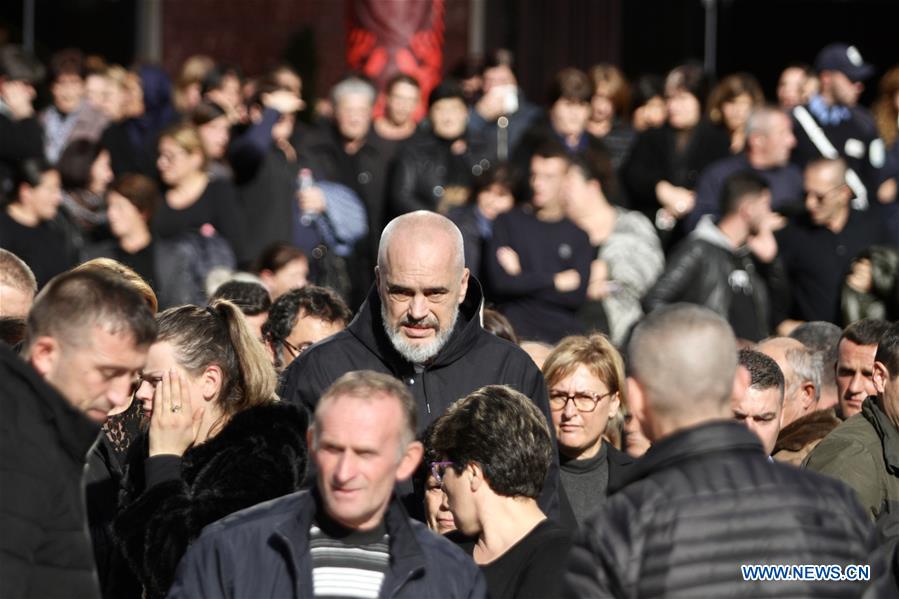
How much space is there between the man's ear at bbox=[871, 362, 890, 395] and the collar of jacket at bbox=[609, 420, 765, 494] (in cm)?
228

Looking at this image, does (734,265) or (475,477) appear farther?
(734,265)

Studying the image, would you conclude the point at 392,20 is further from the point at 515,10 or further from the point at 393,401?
the point at 393,401

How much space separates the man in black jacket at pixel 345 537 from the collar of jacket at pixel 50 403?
1.64 ft

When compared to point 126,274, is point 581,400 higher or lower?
lower

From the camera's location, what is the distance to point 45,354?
4.00m

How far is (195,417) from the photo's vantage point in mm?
5027

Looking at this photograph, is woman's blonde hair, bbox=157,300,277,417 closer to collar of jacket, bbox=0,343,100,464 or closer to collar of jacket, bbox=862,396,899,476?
collar of jacket, bbox=0,343,100,464

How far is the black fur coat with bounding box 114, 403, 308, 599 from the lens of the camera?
15.4ft

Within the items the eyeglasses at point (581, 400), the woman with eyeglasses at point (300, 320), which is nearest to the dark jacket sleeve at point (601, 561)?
the eyeglasses at point (581, 400)

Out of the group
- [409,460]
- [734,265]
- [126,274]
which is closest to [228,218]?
[734,265]

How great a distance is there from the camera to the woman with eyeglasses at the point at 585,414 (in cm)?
622

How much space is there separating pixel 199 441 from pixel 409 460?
104 cm

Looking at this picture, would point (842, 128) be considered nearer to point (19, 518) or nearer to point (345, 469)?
point (345, 469)

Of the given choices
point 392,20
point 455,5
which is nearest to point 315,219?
point 392,20
